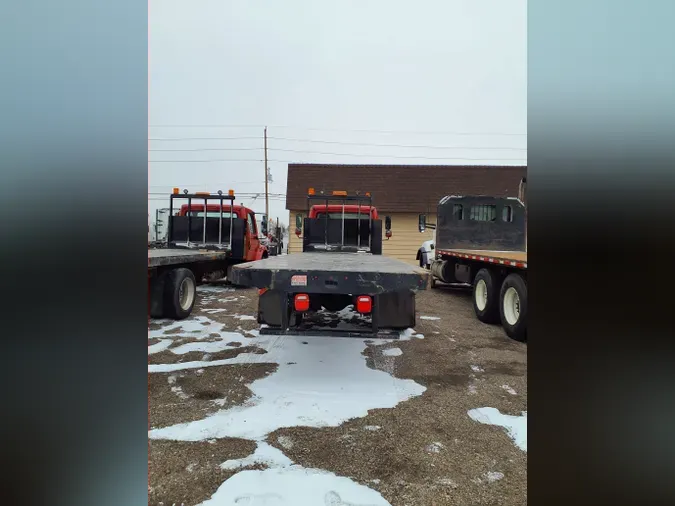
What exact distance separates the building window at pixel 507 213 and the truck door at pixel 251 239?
6.87 m

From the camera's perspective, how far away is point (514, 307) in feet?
20.7

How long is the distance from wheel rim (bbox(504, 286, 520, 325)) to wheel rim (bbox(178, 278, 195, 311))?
18.3 feet

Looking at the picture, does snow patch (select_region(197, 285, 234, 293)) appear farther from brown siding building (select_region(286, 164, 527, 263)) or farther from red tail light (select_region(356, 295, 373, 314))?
red tail light (select_region(356, 295, 373, 314))

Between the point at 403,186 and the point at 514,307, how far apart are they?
1443 centimetres

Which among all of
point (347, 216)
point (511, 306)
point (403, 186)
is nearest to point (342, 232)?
point (347, 216)

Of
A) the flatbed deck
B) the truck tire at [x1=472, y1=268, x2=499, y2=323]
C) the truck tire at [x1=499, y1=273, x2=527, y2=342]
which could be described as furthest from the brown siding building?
the truck tire at [x1=499, y1=273, x2=527, y2=342]

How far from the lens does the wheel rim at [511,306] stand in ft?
20.3

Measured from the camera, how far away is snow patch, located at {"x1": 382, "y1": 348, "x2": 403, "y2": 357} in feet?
17.0

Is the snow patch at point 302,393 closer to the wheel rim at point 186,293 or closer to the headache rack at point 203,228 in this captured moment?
the wheel rim at point 186,293

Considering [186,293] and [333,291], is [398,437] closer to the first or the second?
[333,291]
